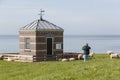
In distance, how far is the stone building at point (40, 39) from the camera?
49719mm

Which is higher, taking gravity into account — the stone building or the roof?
the roof

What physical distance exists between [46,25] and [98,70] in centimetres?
2753

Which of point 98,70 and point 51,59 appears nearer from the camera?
point 98,70

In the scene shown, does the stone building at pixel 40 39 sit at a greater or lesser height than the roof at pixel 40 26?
lesser

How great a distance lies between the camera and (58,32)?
51.2 meters

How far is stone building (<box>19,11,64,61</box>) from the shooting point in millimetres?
49719

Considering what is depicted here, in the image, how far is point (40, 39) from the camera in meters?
49.8

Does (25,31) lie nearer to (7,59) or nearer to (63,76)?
(7,59)

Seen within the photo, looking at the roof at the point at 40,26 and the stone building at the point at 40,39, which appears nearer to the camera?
→ the stone building at the point at 40,39

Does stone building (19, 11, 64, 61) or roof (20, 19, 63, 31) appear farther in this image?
roof (20, 19, 63, 31)

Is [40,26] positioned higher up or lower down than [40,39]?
higher up

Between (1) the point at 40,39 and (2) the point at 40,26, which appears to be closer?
(1) the point at 40,39

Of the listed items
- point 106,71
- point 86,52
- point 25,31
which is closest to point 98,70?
point 106,71

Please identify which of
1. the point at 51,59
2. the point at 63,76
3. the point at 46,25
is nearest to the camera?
the point at 63,76
